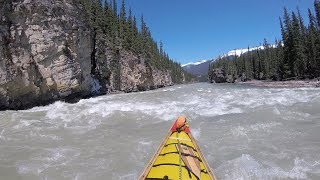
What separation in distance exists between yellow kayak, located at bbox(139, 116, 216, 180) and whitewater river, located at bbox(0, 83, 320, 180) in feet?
6.49

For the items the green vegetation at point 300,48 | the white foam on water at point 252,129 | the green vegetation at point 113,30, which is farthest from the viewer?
the green vegetation at point 300,48

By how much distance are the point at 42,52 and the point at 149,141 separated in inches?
723

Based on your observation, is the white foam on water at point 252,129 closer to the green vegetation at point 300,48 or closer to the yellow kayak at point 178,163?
the yellow kayak at point 178,163

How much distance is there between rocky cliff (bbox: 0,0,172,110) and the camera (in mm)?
25234

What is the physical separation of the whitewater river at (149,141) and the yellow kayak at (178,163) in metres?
1.98

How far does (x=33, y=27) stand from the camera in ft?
88.2

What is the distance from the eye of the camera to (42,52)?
27016 millimetres

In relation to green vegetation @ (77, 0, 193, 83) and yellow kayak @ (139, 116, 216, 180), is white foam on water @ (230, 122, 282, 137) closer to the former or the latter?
yellow kayak @ (139, 116, 216, 180)

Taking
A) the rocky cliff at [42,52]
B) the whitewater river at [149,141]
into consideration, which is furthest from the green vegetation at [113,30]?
the whitewater river at [149,141]

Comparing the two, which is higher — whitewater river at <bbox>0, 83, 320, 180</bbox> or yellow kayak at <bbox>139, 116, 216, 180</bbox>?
yellow kayak at <bbox>139, 116, 216, 180</bbox>

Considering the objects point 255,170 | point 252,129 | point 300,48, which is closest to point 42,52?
point 252,129

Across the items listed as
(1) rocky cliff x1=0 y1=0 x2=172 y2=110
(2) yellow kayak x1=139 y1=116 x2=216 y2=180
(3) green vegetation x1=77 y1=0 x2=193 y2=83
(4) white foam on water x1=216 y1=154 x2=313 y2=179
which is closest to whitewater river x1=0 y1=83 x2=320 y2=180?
(4) white foam on water x1=216 y1=154 x2=313 y2=179

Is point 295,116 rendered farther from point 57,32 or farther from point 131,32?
point 131,32

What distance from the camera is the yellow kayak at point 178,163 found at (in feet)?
18.6
